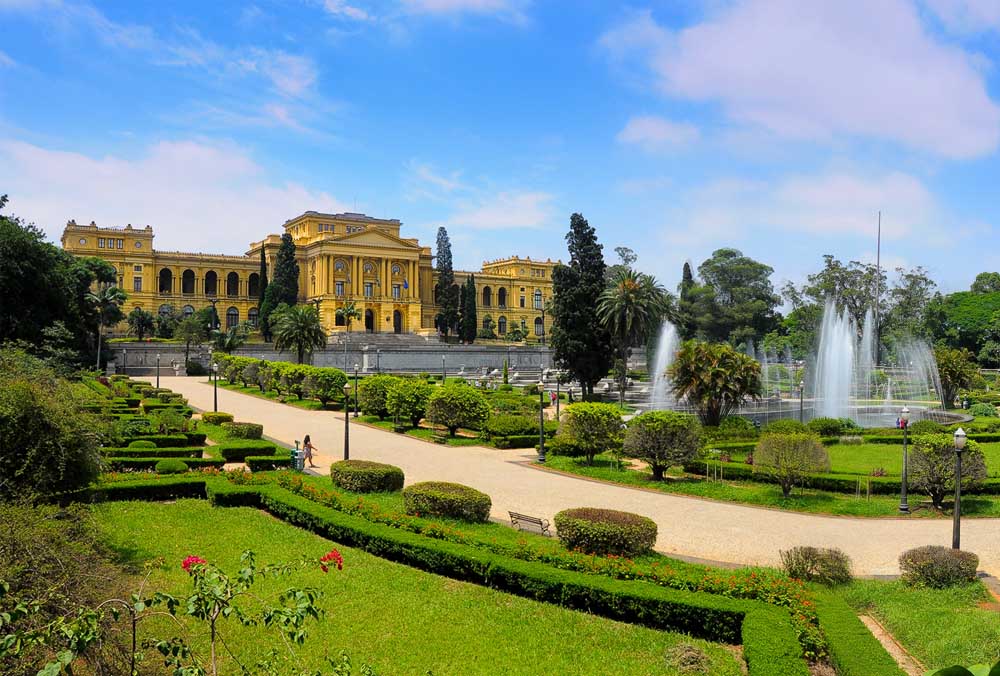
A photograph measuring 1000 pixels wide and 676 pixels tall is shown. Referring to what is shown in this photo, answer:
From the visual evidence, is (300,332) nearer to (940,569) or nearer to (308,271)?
(308,271)

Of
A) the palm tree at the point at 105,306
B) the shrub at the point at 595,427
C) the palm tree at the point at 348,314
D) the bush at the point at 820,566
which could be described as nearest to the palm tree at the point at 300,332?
the palm tree at the point at 105,306

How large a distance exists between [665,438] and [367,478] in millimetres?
7677

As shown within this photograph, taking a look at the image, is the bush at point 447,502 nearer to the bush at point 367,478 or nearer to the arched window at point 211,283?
the bush at point 367,478

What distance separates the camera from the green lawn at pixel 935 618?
8.73 meters

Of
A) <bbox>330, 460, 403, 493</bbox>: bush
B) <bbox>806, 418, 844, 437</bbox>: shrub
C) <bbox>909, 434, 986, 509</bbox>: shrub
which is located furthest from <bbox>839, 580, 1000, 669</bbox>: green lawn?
<bbox>806, 418, 844, 437</bbox>: shrub

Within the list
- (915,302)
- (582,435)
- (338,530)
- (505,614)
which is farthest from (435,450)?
(915,302)

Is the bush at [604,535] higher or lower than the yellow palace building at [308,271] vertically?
lower

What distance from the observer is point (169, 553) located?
12703mm

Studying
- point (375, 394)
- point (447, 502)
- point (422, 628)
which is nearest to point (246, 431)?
point (375, 394)

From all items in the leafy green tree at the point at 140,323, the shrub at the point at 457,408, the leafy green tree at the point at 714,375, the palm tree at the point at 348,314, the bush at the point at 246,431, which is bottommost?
the bush at the point at 246,431

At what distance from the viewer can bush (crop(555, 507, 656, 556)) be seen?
1228 centimetres

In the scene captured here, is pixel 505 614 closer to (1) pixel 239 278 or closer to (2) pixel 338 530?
(2) pixel 338 530

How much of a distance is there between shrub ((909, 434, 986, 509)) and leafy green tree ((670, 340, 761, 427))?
9419 mm

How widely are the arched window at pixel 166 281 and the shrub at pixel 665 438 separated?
8285 centimetres
